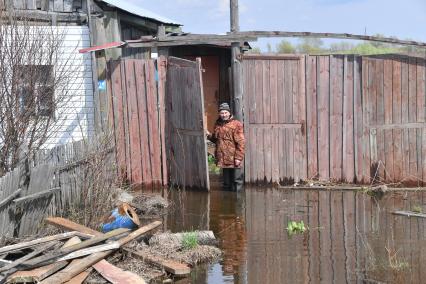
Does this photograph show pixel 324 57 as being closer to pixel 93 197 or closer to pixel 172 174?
pixel 172 174

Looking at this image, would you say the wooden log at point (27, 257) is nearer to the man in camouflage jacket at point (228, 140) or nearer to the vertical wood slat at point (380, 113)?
the man in camouflage jacket at point (228, 140)

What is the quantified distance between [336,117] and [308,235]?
12.7 ft

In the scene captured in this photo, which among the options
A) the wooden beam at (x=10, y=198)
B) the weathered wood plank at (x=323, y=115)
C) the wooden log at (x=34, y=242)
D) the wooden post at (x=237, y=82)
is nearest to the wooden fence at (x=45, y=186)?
the wooden beam at (x=10, y=198)

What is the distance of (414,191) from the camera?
39.2ft

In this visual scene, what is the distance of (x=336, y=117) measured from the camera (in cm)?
1235

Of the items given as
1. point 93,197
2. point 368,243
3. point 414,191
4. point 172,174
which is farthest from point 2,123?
point 414,191

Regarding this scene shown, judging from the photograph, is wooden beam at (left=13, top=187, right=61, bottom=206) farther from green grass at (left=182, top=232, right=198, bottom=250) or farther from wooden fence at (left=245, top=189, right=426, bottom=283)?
wooden fence at (left=245, top=189, right=426, bottom=283)

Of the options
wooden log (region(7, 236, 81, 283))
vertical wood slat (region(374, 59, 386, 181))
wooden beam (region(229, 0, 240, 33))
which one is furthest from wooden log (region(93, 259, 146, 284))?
wooden beam (region(229, 0, 240, 33))

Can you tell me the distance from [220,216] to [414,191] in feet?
12.6

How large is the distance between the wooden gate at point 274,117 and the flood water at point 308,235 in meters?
0.50

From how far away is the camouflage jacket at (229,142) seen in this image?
39.1 ft

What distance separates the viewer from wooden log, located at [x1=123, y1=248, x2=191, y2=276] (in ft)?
23.6

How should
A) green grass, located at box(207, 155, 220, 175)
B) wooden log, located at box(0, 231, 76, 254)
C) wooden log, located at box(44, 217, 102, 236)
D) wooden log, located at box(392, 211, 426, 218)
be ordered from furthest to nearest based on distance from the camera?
green grass, located at box(207, 155, 220, 175)
wooden log, located at box(392, 211, 426, 218)
wooden log, located at box(44, 217, 102, 236)
wooden log, located at box(0, 231, 76, 254)

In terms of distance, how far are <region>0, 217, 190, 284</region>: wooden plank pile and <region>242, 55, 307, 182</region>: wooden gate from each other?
5.07 meters
